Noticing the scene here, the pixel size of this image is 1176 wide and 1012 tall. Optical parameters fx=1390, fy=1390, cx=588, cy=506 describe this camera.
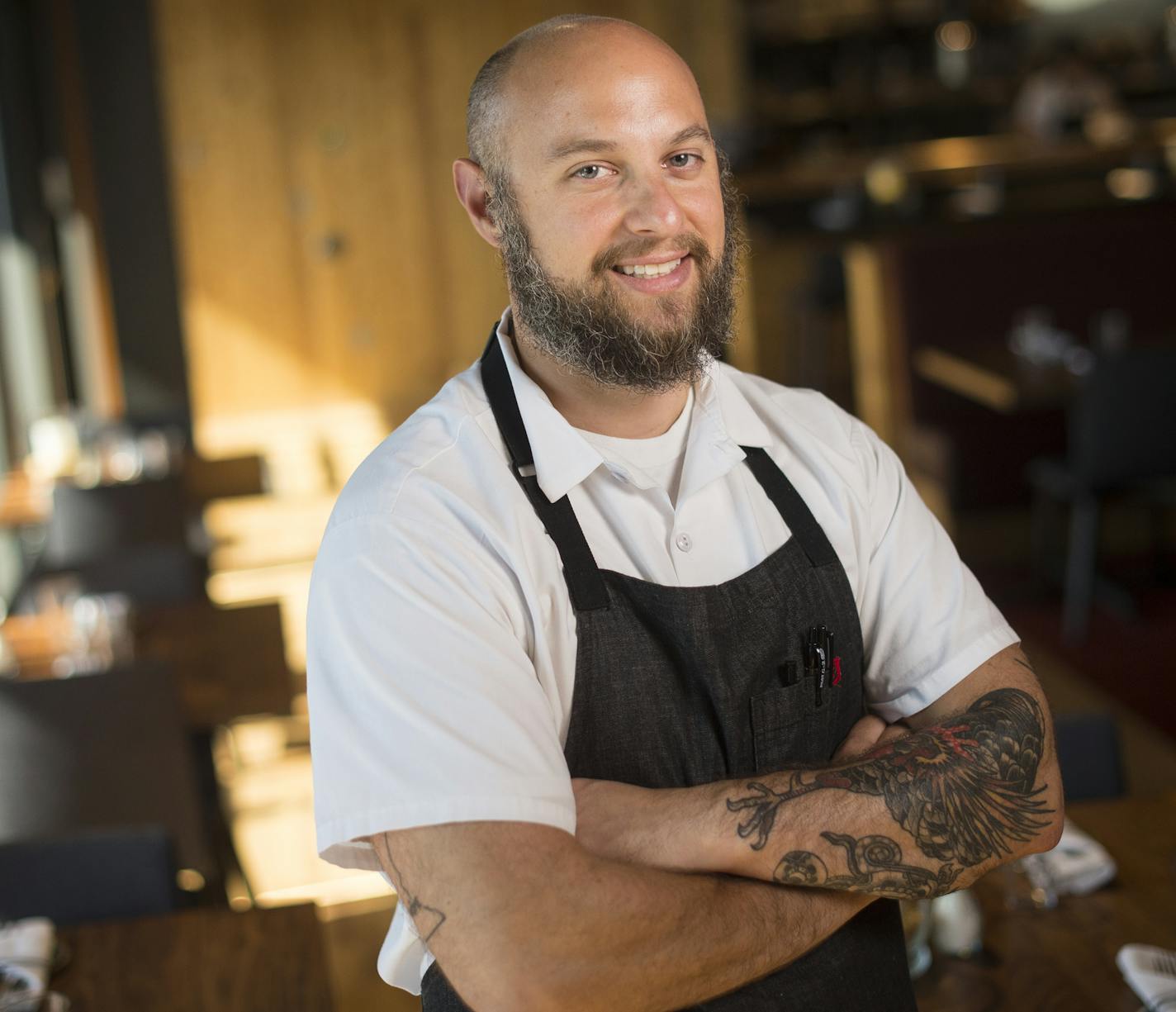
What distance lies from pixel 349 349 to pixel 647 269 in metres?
7.39

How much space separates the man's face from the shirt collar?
0.05 metres

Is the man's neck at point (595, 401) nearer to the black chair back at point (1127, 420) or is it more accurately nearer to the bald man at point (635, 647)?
the bald man at point (635, 647)

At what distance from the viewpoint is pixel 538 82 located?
135cm

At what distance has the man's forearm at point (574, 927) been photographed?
3.76ft

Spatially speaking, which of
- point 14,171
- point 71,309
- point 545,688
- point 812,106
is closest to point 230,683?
point 545,688

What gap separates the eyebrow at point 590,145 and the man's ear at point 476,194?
0.12m

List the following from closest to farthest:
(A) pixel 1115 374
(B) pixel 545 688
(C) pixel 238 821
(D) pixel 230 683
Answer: (B) pixel 545 688, (D) pixel 230 683, (C) pixel 238 821, (A) pixel 1115 374

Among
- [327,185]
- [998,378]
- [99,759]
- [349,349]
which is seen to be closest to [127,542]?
[99,759]

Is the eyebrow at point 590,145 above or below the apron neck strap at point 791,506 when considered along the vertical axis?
above

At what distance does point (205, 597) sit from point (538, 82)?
2.93 meters

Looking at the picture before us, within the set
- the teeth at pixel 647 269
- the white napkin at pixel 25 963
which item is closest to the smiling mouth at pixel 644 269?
the teeth at pixel 647 269

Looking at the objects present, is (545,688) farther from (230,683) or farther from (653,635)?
(230,683)

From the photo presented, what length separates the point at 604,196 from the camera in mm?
1350

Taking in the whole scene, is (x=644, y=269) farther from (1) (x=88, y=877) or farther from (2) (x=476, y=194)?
(1) (x=88, y=877)
